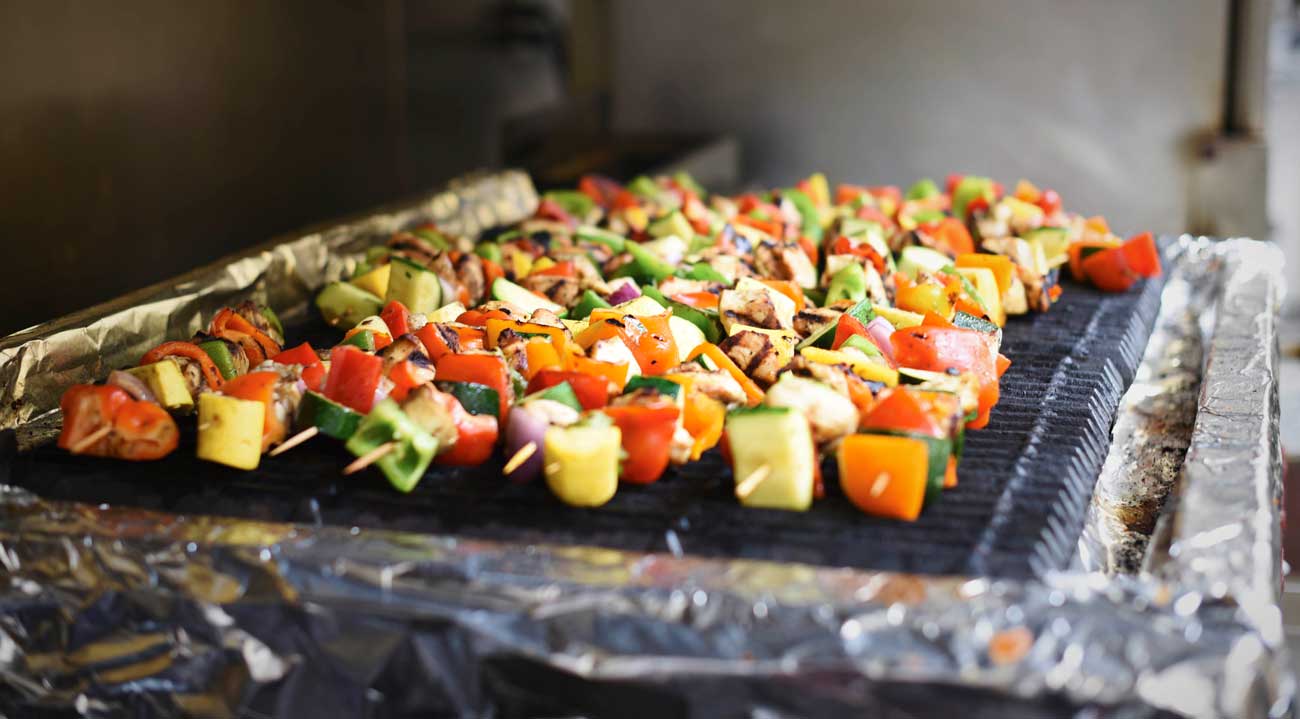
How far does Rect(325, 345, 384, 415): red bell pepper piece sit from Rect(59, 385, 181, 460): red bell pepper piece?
0.24 meters

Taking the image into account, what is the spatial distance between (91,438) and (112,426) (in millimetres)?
34

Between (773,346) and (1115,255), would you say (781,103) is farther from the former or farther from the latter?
(773,346)

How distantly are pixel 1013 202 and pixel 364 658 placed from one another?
2.40 meters

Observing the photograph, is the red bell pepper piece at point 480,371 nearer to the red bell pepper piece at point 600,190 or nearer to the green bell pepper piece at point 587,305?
the green bell pepper piece at point 587,305

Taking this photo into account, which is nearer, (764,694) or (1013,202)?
(764,694)

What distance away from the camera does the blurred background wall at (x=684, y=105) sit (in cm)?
379

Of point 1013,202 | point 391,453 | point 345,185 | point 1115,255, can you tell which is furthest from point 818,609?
point 345,185

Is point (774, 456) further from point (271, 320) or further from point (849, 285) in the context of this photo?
point (271, 320)

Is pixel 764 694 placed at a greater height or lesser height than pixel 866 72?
lesser

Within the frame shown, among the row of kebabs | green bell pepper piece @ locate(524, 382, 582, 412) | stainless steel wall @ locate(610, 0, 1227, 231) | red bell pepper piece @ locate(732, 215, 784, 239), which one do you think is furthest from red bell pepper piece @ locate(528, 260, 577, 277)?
stainless steel wall @ locate(610, 0, 1227, 231)

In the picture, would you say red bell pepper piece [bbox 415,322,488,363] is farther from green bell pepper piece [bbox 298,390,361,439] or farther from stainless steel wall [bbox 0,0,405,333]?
stainless steel wall [bbox 0,0,405,333]

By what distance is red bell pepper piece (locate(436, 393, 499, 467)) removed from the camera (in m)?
1.82

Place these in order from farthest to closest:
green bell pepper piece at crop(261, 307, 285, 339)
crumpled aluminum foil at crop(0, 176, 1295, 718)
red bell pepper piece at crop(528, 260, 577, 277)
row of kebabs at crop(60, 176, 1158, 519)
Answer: red bell pepper piece at crop(528, 260, 577, 277)
green bell pepper piece at crop(261, 307, 285, 339)
row of kebabs at crop(60, 176, 1158, 519)
crumpled aluminum foil at crop(0, 176, 1295, 718)

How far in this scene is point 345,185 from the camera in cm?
491
